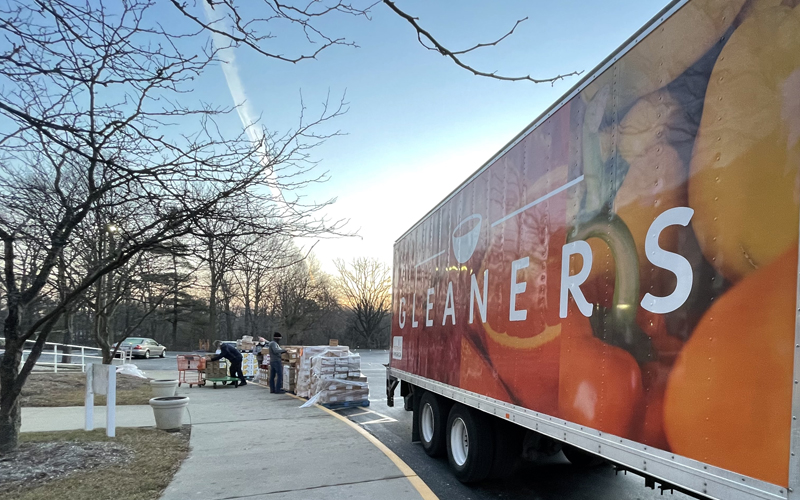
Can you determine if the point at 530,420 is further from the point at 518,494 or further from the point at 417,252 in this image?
the point at 417,252

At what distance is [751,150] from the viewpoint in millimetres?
2246

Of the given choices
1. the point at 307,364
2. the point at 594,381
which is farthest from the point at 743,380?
the point at 307,364

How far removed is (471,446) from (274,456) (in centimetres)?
262

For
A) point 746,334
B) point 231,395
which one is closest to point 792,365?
point 746,334

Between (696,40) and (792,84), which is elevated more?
(696,40)

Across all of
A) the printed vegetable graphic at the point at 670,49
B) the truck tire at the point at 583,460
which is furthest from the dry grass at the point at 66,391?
the printed vegetable graphic at the point at 670,49

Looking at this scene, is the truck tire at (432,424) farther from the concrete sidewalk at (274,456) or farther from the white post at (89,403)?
the white post at (89,403)

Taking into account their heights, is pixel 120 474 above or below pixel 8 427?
below

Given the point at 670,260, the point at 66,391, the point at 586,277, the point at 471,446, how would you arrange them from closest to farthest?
the point at 670,260
the point at 586,277
the point at 471,446
the point at 66,391

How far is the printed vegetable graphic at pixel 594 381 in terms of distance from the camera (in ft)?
9.35

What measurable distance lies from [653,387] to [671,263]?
73 cm

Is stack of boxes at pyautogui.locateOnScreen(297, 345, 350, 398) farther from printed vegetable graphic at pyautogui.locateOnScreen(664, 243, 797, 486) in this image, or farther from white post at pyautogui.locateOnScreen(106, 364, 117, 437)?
printed vegetable graphic at pyautogui.locateOnScreen(664, 243, 797, 486)

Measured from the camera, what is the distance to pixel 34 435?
6.62m

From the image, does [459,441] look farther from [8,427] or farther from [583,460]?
[8,427]
